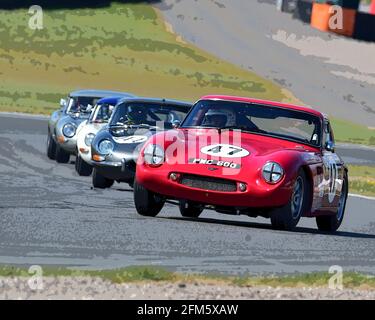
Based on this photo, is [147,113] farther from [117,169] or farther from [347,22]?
[347,22]

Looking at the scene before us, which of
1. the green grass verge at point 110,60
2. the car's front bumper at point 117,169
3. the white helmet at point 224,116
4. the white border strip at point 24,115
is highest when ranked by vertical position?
the white helmet at point 224,116

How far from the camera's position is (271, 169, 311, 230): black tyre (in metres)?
14.0

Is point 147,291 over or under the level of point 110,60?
over

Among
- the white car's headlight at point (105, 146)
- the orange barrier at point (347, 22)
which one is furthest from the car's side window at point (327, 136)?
the orange barrier at point (347, 22)

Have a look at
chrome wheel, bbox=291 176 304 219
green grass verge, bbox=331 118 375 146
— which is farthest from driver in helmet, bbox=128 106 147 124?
green grass verge, bbox=331 118 375 146

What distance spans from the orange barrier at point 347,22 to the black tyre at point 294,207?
52.4 meters

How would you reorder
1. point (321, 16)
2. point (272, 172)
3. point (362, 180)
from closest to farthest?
point (272, 172) → point (362, 180) → point (321, 16)

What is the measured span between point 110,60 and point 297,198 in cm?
4963

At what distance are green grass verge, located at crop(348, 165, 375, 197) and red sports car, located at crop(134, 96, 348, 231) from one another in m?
7.51

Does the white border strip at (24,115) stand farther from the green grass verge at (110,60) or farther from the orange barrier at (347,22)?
the orange barrier at (347,22)

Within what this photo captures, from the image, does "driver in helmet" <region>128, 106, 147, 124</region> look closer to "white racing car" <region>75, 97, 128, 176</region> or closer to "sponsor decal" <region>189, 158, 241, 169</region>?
"white racing car" <region>75, 97, 128, 176</region>

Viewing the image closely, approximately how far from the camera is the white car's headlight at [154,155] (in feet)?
46.4

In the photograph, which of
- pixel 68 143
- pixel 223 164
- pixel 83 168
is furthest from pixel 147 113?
pixel 223 164

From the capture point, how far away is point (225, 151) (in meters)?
14.0
